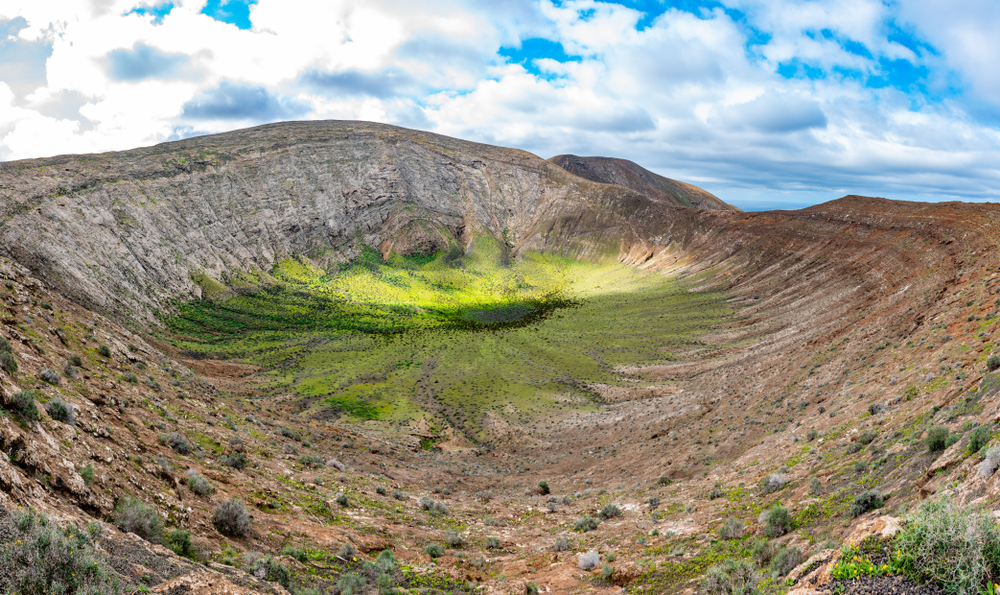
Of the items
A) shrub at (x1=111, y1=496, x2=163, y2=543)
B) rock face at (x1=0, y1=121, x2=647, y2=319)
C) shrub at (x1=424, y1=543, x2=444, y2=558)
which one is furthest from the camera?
rock face at (x1=0, y1=121, x2=647, y2=319)

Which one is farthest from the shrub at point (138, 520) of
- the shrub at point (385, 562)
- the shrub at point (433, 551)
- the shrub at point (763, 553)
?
the shrub at point (763, 553)

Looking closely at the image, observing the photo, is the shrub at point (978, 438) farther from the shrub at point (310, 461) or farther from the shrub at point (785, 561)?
the shrub at point (310, 461)

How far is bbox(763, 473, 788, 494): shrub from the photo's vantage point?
13.7 metres

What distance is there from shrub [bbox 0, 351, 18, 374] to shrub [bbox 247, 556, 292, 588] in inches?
332

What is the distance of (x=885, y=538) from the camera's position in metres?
6.54

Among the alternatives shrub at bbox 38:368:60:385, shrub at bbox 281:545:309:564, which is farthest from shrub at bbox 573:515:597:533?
shrub at bbox 38:368:60:385

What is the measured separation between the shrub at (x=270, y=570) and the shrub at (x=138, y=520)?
1.86m

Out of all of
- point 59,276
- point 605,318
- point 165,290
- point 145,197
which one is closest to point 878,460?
point 605,318

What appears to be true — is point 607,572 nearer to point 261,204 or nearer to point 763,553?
point 763,553

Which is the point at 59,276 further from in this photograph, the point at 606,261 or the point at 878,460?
the point at 606,261

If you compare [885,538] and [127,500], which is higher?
[885,538]

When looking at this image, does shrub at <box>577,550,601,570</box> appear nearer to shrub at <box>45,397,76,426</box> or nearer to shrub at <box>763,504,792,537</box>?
shrub at <box>763,504,792,537</box>

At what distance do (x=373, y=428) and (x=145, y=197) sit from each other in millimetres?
63812

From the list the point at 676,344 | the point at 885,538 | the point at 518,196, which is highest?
the point at 518,196
